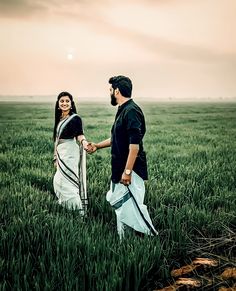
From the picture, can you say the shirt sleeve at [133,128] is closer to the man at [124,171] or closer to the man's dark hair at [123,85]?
the man at [124,171]

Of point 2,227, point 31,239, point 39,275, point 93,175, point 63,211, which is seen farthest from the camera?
point 93,175

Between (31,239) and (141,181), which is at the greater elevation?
(141,181)

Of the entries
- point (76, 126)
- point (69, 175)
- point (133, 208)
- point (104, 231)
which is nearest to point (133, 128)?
point (133, 208)

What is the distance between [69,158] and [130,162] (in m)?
1.02

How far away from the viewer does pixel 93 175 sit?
4918 millimetres

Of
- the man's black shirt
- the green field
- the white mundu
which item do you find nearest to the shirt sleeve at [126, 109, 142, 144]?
the man's black shirt

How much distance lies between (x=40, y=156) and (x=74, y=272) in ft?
13.5

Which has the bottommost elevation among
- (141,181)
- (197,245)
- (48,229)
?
(197,245)

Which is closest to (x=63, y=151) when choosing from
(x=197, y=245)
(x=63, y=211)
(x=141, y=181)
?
(x=63, y=211)

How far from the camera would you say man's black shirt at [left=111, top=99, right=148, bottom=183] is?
2.84m

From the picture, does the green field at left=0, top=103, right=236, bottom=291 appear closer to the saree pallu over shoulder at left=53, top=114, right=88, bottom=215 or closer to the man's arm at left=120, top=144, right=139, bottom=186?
the saree pallu over shoulder at left=53, top=114, right=88, bottom=215

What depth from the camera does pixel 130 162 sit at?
2.86 metres

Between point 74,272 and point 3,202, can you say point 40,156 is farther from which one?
point 74,272

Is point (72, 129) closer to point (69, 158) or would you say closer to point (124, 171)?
point (69, 158)
